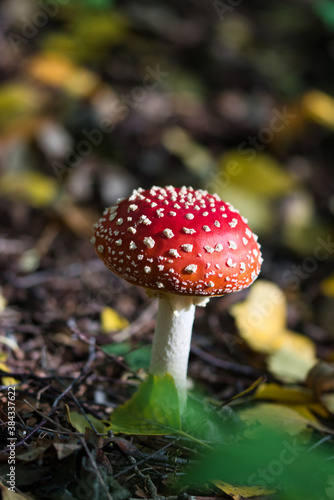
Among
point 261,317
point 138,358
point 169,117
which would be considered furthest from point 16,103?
point 261,317

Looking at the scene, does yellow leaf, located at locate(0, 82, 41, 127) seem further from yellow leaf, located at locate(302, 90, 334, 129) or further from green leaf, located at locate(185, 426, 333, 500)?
green leaf, located at locate(185, 426, 333, 500)

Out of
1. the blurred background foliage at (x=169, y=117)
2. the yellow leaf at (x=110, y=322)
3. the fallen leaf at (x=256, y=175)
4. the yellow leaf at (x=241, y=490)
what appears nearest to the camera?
the yellow leaf at (x=241, y=490)

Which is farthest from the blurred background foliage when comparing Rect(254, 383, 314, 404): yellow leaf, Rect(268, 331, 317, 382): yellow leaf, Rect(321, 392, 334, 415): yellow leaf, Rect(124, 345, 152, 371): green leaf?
Rect(124, 345, 152, 371): green leaf

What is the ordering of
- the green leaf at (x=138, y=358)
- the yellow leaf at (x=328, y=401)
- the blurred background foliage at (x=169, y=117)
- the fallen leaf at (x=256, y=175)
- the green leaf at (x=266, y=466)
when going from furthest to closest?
the fallen leaf at (x=256, y=175) → the blurred background foliage at (x=169, y=117) → the green leaf at (x=138, y=358) → the yellow leaf at (x=328, y=401) → the green leaf at (x=266, y=466)

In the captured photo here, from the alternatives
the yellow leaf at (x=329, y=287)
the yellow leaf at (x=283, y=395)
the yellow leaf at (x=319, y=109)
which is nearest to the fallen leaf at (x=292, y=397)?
the yellow leaf at (x=283, y=395)

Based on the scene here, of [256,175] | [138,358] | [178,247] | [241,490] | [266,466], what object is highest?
[178,247]

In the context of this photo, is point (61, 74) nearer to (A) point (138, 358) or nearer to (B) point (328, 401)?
(A) point (138, 358)

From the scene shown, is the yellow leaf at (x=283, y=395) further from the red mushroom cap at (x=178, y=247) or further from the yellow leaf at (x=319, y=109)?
the yellow leaf at (x=319, y=109)
